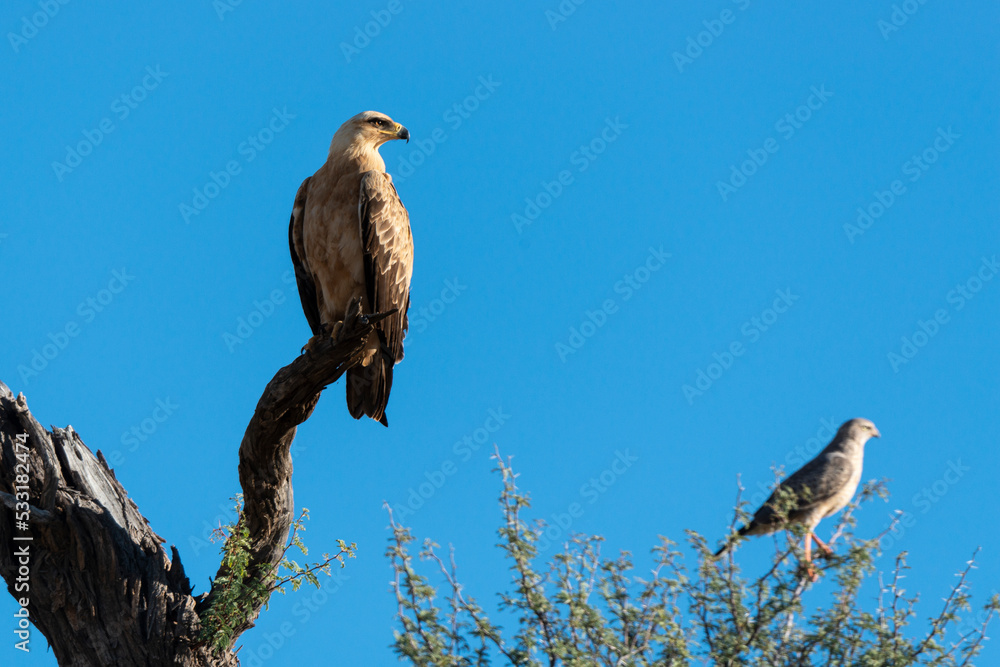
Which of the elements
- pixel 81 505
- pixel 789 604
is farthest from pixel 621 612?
pixel 81 505

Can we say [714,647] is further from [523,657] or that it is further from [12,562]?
[12,562]

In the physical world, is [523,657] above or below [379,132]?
below

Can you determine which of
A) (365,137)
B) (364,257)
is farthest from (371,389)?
(365,137)

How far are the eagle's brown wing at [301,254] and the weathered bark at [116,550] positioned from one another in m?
1.45

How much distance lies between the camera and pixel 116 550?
5441 millimetres

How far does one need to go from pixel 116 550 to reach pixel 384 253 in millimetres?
2435

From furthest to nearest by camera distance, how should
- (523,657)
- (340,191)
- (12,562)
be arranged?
(340,191)
(12,562)
(523,657)

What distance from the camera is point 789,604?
472 cm

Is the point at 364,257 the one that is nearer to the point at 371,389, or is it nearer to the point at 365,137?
the point at 371,389

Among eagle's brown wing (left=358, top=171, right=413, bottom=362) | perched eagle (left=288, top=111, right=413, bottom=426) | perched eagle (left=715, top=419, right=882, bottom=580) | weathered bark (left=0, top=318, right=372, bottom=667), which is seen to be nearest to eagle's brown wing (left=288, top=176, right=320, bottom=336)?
perched eagle (left=288, top=111, right=413, bottom=426)

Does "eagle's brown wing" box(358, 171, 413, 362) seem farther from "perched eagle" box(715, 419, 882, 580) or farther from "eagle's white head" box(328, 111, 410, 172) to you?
"perched eagle" box(715, 419, 882, 580)

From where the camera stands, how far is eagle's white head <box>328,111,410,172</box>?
6547mm

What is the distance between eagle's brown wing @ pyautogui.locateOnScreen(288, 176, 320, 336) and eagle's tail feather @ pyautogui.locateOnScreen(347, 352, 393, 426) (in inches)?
26.7

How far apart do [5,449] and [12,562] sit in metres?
0.71
